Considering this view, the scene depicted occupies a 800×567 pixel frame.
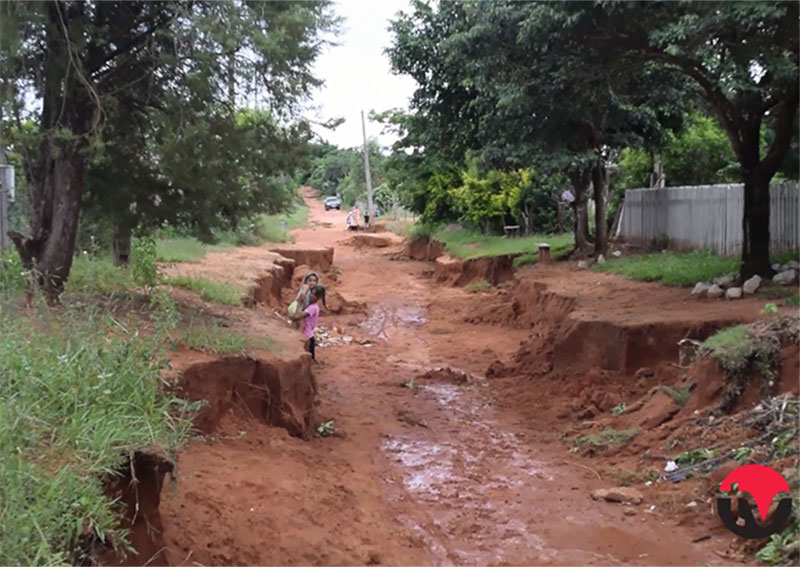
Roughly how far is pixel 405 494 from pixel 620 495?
1.98 meters

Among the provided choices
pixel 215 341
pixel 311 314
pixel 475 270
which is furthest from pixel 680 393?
pixel 475 270

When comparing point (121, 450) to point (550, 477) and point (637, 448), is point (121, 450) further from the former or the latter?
point (637, 448)

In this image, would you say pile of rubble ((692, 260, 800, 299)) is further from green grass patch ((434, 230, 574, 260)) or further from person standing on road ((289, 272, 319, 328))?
green grass patch ((434, 230, 574, 260))

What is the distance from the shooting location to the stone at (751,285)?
1132 cm

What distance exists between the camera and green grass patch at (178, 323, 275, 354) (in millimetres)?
7719

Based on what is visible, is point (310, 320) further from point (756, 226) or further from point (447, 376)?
point (756, 226)

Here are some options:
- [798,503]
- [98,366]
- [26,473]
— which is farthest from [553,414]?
A: [26,473]

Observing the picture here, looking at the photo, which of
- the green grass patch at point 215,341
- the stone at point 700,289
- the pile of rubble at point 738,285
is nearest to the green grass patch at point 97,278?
the green grass patch at point 215,341

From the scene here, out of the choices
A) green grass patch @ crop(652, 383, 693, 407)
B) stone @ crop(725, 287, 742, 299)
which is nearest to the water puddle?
green grass patch @ crop(652, 383, 693, 407)

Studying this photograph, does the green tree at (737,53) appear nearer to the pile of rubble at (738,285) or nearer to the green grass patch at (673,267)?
the pile of rubble at (738,285)

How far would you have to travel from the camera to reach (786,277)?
1151cm

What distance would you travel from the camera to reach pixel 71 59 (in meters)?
8.02

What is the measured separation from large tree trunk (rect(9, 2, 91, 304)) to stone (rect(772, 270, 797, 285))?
9693mm

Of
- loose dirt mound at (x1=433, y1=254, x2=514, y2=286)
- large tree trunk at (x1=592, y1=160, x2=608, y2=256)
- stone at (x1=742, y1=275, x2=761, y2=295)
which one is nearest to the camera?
stone at (x1=742, y1=275, x2=761, y2=295)
